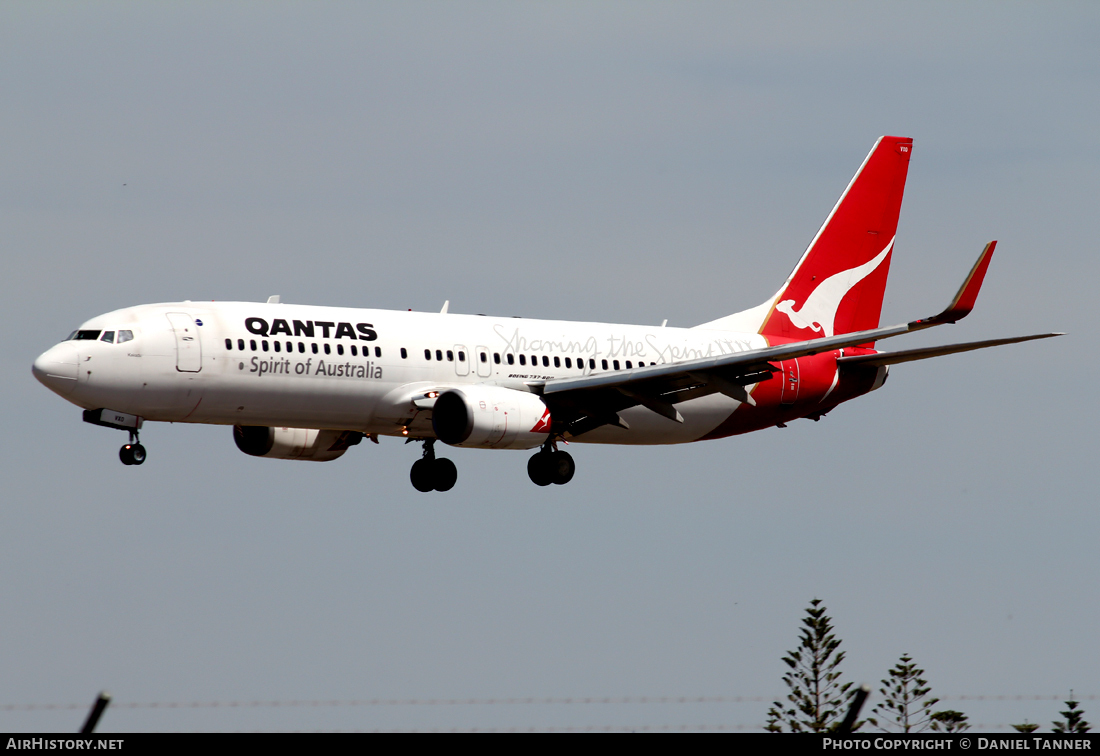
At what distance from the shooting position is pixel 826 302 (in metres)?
57.2

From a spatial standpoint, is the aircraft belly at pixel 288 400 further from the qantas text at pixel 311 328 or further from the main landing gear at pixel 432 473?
the main landing gear at pixel 432 473

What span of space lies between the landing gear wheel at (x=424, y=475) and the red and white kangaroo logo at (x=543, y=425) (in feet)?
17.2

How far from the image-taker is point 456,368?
154 ft

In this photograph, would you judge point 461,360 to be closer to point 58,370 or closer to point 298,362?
point 298,362

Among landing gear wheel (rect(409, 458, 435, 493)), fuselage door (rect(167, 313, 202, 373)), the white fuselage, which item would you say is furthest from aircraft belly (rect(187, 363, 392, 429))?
landing gear wheel (rect(409, 458, 435, 493))

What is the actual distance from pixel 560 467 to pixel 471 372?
4093mm

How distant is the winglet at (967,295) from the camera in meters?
41.9

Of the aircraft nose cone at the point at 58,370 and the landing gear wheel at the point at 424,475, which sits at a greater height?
the landing gear wheel at the point at 424,475

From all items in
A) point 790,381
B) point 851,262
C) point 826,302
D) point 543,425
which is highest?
point 851,262

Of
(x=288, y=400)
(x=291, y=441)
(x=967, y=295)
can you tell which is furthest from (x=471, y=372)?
(x=967, y=295)

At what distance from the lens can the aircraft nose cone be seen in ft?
138

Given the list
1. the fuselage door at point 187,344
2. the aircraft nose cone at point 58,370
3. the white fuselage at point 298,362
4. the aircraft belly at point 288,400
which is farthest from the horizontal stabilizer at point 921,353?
the aircraft nose cone at point 58,370

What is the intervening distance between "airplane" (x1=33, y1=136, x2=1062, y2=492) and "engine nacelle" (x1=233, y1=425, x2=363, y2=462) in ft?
0.17
